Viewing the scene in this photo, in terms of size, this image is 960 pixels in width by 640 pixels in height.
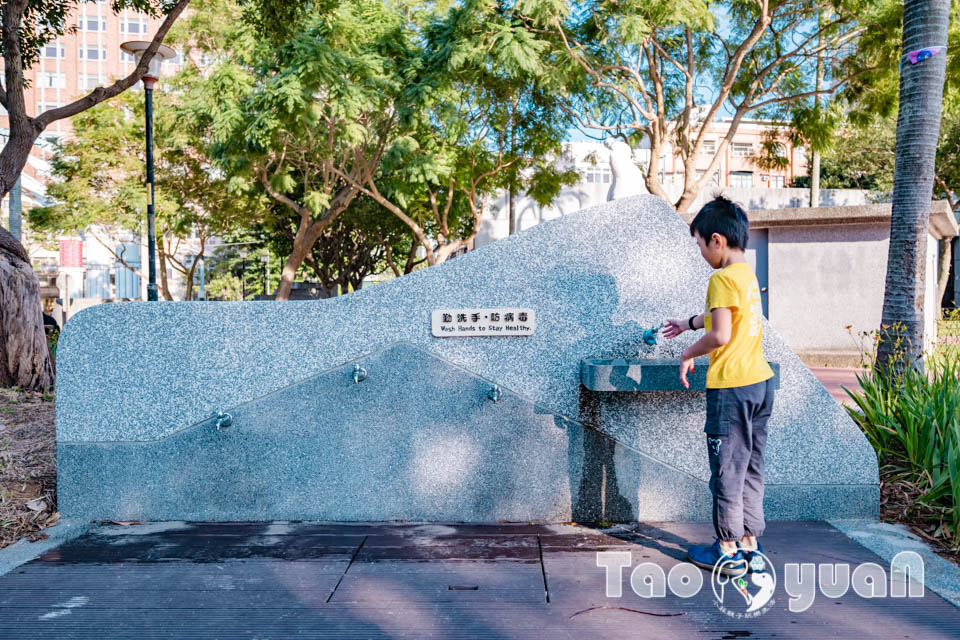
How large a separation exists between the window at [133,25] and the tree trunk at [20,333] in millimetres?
72372

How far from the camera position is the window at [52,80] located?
69.2 m

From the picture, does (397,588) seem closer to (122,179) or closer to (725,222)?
(725,222)

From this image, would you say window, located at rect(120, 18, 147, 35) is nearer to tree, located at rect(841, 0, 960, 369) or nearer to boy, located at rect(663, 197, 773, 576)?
tree, located at rect(841, 0, 960, 369)

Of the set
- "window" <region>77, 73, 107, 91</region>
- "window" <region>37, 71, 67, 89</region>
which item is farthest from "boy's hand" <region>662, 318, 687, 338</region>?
"window" <region>37, 71, 67, 89</region>

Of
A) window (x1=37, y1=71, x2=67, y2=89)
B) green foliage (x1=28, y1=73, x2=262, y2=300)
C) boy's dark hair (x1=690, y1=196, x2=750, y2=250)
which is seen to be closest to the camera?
boy's dark hair (x1=690, y1=196, x2=750, y2=250)

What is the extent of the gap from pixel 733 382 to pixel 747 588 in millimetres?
953

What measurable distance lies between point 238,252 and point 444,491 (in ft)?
140

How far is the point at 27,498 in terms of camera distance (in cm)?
432

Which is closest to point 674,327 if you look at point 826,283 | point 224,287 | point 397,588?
point 397,588

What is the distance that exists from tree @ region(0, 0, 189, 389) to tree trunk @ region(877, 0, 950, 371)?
744cm

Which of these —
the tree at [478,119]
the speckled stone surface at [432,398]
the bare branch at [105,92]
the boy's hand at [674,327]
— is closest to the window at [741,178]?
the tree at [478,119]

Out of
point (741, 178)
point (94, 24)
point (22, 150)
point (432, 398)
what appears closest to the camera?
point (432, 398)

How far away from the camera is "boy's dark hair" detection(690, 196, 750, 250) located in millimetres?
3314

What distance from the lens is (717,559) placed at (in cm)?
344
